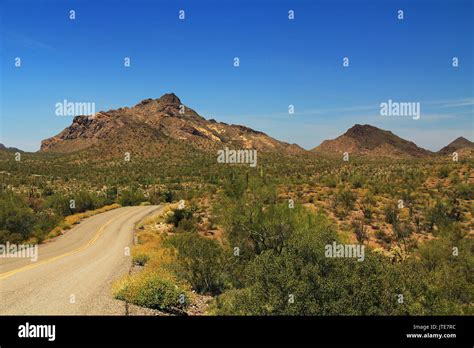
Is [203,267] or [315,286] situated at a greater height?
[315,286]

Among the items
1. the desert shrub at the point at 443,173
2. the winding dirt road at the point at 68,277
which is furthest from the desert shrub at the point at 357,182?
the winding dirt road at the point at 68,277

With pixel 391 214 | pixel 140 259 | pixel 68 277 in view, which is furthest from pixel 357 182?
pixel 68 277

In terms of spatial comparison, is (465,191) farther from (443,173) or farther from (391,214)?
(391,214)

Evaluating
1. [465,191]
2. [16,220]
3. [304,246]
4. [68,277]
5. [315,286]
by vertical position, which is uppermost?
[465,191]

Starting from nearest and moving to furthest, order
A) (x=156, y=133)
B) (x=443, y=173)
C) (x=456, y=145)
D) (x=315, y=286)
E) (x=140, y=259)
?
1. (x=315, y=286)
2. (x=140, y=259)
3. (x=443, y=173)
4. (x=156, y=133)
5. (x=456, y=145)

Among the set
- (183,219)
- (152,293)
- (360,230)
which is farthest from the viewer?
(183,219)
